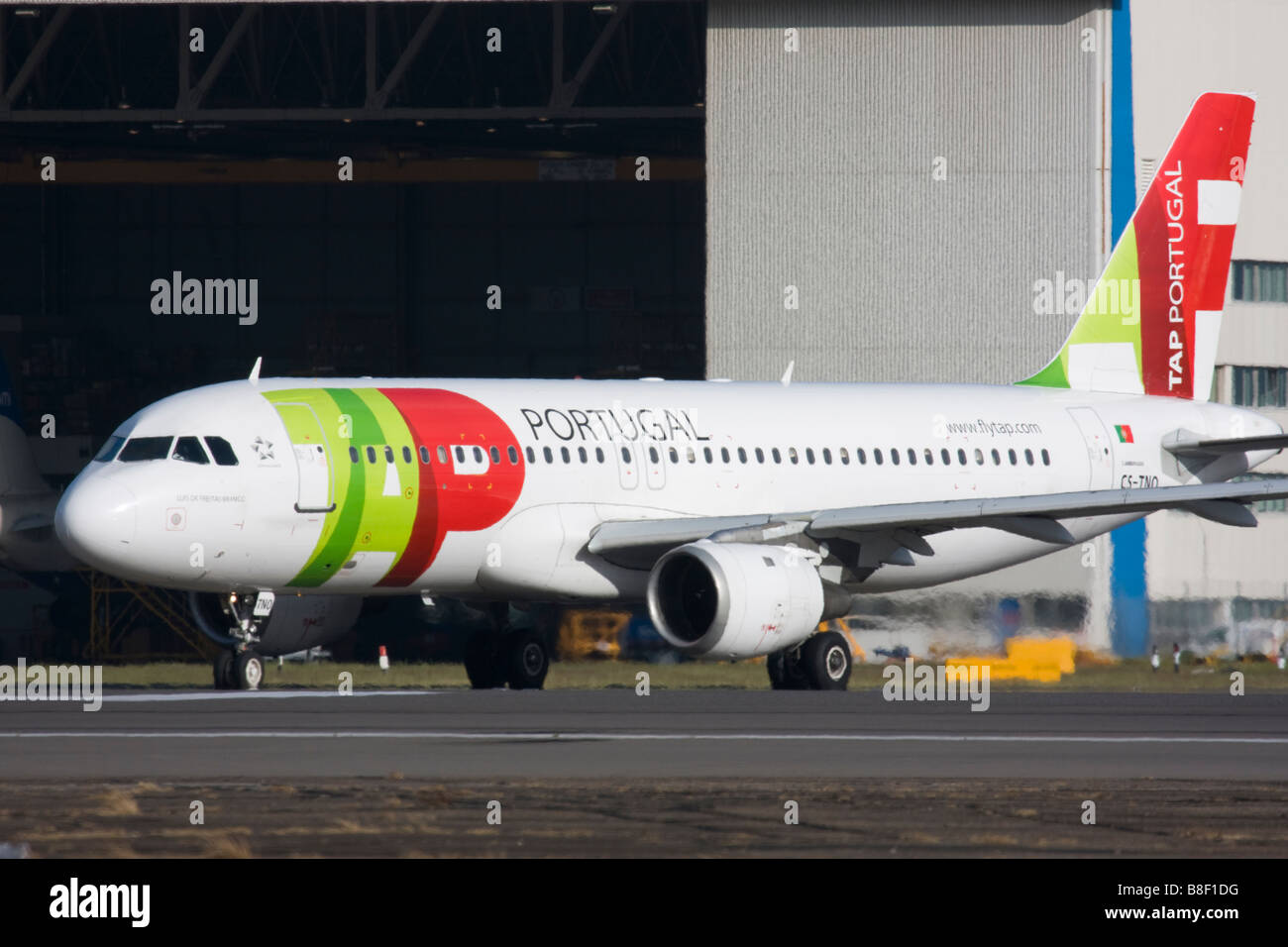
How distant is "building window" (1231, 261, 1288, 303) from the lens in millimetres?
40938

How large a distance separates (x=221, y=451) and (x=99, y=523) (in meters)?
1.71

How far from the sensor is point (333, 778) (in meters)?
15.7

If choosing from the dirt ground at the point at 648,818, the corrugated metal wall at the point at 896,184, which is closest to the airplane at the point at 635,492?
the corrugated metal wall at the point at 896,184

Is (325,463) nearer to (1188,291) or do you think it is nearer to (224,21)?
(1188,291)

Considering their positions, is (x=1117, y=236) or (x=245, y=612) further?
(x=1117, y=236)

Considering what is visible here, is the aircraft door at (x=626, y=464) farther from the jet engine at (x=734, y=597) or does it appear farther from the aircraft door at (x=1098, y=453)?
the aircraft door at (x=1098, y=453)

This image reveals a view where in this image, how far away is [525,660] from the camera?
98.9 feet

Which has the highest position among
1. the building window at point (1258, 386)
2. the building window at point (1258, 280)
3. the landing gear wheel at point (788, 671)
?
the building window at point (1258, 280)

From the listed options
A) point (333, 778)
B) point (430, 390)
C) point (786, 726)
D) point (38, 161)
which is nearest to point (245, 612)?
point (430, 390)

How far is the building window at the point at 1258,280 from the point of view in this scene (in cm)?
4094

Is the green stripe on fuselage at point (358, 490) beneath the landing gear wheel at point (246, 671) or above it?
above

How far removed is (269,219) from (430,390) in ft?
105

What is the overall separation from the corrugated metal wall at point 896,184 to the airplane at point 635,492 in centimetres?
412

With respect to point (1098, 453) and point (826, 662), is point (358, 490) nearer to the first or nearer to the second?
point (826, 662)
